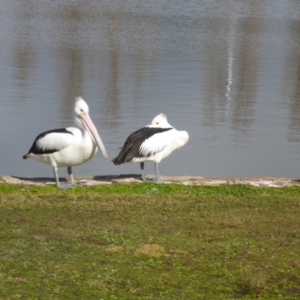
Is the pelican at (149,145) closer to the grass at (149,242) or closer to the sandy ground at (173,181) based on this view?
the sandy ground at (173,181)

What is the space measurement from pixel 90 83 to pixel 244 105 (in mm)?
3374

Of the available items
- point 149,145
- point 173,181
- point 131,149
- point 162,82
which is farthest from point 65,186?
point 162,82

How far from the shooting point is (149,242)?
18.7 ft

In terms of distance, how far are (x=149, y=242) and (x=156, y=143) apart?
3.03m

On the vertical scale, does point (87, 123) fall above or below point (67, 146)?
above

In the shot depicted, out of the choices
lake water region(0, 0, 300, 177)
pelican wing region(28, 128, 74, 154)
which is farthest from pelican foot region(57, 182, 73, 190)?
lake water region(0, 0, 300, 177)

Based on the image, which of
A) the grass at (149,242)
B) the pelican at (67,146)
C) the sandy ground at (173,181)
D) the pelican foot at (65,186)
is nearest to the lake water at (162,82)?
the sandy ground at (173,181)

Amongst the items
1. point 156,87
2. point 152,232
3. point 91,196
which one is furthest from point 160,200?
point 156,87

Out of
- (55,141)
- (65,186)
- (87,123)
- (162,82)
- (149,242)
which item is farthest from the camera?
(162,82)

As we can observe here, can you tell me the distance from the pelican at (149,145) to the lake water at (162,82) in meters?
1.80

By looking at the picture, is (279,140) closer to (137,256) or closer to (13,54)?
(137,256)

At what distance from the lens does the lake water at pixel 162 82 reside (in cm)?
1166

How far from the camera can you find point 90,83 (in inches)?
661

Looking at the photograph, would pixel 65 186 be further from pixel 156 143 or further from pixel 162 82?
pixel 162 82
